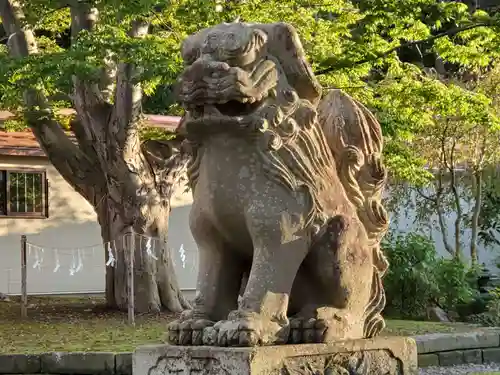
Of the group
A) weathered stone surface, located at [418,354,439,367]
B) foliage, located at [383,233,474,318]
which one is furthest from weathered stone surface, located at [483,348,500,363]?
foliage, located at [383,233,474,318]

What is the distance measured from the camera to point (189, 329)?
14.8 feet

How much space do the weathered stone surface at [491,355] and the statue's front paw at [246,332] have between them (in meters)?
7.36

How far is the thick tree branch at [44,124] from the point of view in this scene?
48.9 ft

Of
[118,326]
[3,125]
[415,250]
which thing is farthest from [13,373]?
[3,125]

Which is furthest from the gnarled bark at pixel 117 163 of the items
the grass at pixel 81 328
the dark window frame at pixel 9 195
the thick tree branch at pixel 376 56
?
the thick tree branch at pixel 376 56

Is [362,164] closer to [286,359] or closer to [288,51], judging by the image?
[288,51]

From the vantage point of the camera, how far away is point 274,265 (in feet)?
14.7

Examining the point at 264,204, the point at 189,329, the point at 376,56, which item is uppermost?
the point at 376,56

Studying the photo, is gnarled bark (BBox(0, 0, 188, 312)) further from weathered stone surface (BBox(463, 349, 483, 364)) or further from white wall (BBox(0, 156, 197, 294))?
weathered stone surface (BBox(463, 349, 483, 364))

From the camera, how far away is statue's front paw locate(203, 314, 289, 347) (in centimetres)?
427

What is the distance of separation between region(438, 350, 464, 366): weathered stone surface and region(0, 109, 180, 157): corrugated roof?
8.19m

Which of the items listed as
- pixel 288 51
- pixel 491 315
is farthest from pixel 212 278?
pixel 491 315

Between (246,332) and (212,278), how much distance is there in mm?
503

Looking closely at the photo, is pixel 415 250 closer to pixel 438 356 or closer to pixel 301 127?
pixel 438 356
